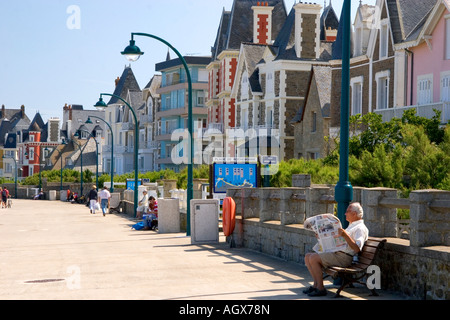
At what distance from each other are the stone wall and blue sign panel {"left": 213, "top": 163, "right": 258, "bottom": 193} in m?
9.76

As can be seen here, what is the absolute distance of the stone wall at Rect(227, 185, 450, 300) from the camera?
34.1 feet

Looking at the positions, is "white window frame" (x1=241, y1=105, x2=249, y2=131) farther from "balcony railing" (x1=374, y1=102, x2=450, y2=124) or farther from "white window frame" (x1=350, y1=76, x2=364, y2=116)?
"balcony railing" (x1=374, y1=102, x2=450, y2=124)

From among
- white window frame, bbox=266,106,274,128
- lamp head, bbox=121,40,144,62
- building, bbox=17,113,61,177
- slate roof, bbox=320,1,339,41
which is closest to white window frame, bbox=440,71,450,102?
lamp head, bbox=121,40,144,62

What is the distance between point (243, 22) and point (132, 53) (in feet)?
130

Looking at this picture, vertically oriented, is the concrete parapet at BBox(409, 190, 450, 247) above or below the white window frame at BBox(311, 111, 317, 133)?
below

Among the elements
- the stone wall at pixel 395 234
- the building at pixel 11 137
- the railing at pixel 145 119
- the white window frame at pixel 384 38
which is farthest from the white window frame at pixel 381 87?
the building at pixel 11 137

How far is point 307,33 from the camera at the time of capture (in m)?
52.1

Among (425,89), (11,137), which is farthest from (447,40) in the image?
(11,137)

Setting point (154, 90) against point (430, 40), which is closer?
point (430, 40)

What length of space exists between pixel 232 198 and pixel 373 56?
18973 mm

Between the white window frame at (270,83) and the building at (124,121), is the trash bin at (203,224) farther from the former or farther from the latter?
the building at (124,121)

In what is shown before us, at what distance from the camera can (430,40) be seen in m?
32.2
